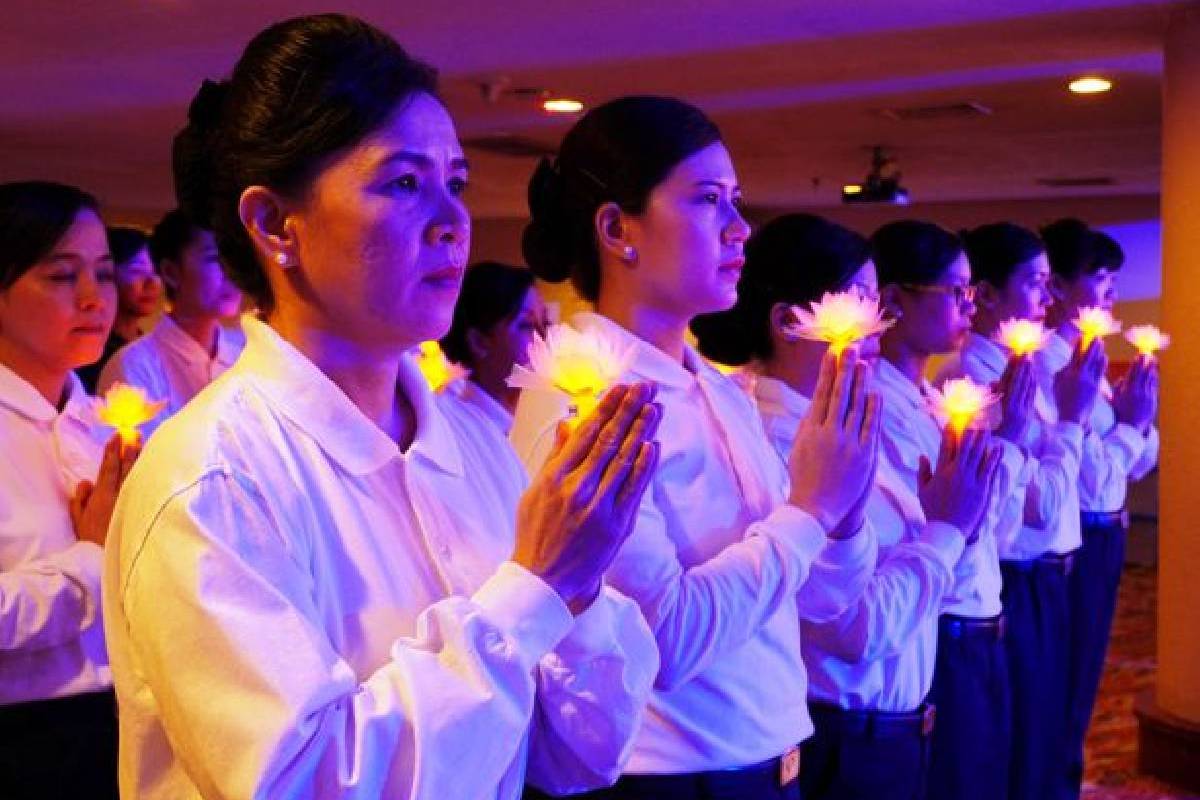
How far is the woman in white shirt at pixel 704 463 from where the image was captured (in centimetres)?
191

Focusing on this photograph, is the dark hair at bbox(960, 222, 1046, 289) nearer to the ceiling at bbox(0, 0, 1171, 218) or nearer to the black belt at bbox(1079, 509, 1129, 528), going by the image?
the ceiling at bbox(0, 0, 1171, 218)

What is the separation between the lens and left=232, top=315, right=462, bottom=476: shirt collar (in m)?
1.31

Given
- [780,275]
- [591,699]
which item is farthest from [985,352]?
[591,699]

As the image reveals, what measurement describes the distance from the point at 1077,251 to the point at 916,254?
201 centimetres

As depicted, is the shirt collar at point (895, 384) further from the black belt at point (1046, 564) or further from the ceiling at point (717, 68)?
the ceiling at point (717, 68)

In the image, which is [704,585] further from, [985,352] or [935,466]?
[985,352]

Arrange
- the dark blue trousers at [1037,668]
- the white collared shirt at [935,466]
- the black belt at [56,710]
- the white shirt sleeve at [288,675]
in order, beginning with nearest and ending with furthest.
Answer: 1. the white shirt sleeve at [288,675]
2. the black belt at [56,710]
3. the white collared shirt at [935,466]
4. the dark blue trousers at [1037,668]

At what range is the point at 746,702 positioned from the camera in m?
1.98

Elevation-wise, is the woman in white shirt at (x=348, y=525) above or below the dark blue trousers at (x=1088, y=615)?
above

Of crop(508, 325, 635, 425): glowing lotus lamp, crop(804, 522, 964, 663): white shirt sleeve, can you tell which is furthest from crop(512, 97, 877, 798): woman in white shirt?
crop(508, 325, 635, 425): glowing lotus lamp

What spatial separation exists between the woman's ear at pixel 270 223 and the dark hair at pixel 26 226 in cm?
155

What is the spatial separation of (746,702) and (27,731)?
4.15 feet

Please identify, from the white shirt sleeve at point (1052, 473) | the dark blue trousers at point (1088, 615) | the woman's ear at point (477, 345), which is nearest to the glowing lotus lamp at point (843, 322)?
the white shirt sleeve at point (1052, 473)

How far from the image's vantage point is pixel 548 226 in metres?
2.21
